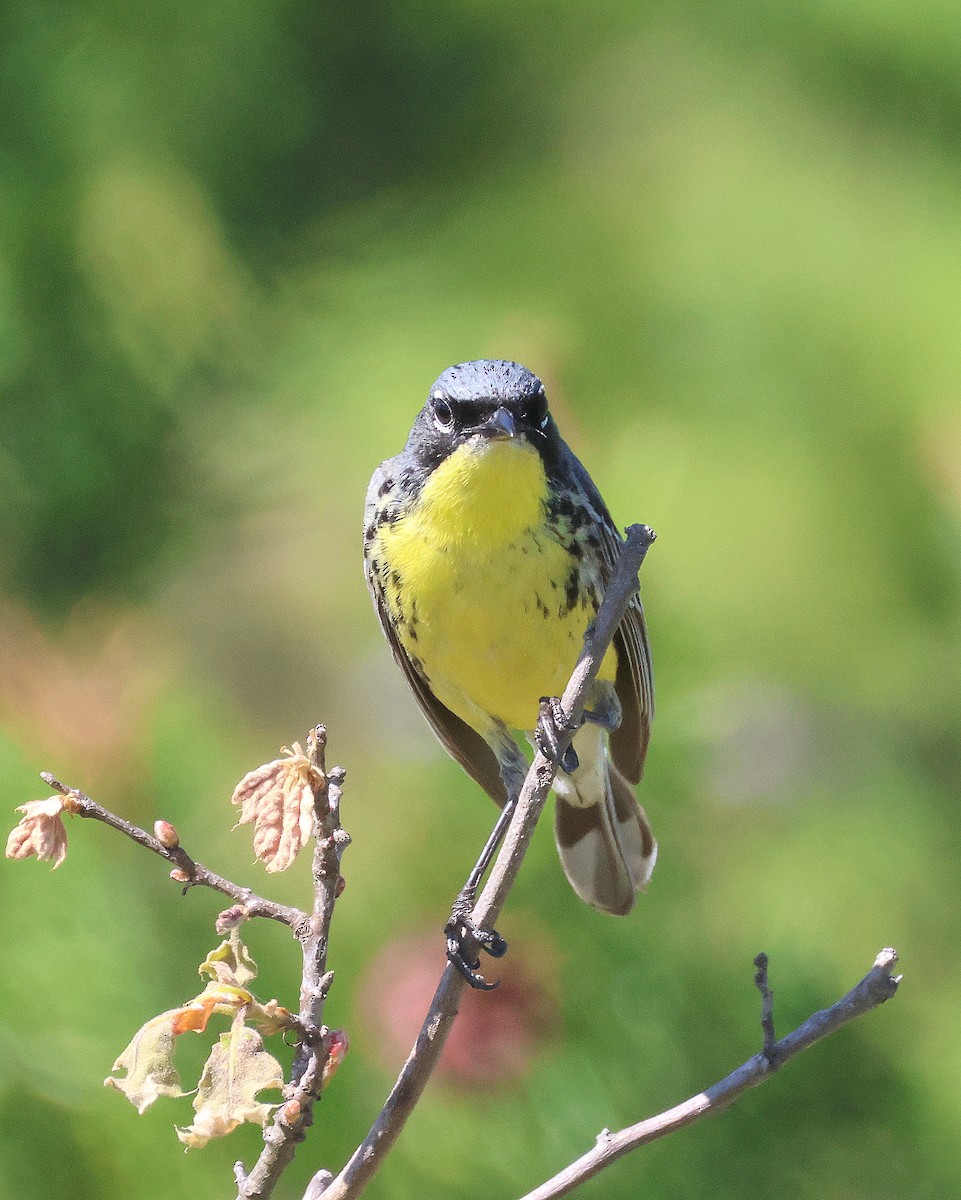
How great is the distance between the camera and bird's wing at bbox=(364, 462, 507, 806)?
6.28ft

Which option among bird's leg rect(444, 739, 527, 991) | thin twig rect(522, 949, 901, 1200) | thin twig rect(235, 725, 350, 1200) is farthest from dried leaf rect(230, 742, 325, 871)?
bird's leg rect(444, 739, 527, 991)

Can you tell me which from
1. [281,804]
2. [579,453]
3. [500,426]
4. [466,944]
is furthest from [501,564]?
[281,804]

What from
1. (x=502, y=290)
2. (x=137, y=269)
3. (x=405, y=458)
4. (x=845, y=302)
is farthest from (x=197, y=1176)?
(x=845, y=302)

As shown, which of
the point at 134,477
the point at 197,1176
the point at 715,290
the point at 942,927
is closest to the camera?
the point at 197,1176

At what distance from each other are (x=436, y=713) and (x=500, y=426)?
57 centimetres

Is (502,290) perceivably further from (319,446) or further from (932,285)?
(932,285)

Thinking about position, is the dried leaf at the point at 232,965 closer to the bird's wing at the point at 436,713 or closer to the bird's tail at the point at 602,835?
the bird's tail at the point at 602,835

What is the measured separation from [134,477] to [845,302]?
1.20m

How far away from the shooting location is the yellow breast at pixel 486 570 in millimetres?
1778

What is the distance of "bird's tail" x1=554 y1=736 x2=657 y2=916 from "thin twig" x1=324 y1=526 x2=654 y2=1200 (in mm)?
534

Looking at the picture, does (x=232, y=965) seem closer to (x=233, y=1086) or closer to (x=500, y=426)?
(x=233, y=1086)

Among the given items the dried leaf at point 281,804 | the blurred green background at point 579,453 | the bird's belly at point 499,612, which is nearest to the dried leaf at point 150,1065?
the dried leaf at point 281,804

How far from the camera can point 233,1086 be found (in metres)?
0.80

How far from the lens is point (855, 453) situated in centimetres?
212
